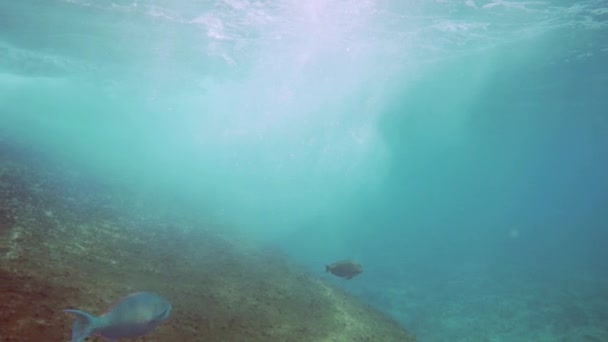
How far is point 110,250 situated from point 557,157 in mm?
132480

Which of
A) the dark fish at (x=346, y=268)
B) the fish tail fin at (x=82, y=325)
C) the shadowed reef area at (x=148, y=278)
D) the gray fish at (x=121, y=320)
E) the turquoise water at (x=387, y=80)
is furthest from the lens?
the turquoise water at (x=387, y=80)

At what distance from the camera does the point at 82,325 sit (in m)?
3.51

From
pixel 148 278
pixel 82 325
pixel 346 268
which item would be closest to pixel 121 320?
pixel 82 325

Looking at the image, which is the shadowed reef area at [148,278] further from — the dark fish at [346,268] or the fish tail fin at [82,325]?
the fish tail fin at [82,325]

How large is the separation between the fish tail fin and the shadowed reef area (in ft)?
8.04

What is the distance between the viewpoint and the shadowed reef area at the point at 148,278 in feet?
21.1

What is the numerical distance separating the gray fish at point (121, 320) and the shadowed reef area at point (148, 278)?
2.50m

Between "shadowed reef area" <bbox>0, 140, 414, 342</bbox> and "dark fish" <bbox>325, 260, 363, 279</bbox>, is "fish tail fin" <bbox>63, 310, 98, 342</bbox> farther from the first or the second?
"dark fish" <bbox>325, 260, 363, 279</bbox>

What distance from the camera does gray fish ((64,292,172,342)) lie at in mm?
3494

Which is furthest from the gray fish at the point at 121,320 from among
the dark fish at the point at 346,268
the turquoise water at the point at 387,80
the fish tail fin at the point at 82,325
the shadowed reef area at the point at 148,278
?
the turquoise water at the point at 387,80

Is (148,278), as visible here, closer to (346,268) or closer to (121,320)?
(346,268)

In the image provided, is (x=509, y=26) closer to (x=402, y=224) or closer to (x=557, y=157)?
(x=402, y=224)

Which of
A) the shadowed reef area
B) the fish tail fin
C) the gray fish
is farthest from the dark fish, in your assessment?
the fish tail fin

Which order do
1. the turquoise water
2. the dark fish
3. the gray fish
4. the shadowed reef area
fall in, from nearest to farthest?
the gray fish < the shadowed reef area < the dark fish < the turquoise water
